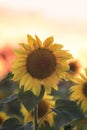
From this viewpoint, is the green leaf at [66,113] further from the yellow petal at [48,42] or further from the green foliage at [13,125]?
the yellow petal at [48,42]

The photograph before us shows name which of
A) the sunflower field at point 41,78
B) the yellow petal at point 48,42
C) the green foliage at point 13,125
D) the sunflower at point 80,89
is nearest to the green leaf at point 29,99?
the sunflower field at point 41,78

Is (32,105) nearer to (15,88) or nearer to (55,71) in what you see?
(55,71)

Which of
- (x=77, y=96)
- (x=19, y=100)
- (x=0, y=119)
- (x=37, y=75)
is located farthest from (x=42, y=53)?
(x=0, y=119)

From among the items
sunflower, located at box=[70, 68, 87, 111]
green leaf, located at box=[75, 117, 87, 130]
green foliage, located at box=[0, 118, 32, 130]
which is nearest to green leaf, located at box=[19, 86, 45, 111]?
green foliage, located at box=[0, 118, 32, 130]

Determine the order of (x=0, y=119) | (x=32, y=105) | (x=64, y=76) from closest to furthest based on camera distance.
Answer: (x=32, y=105) → (x=64, y=76) → (x=0, y=119)

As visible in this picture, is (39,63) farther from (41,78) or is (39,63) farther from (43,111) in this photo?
(43,111)
